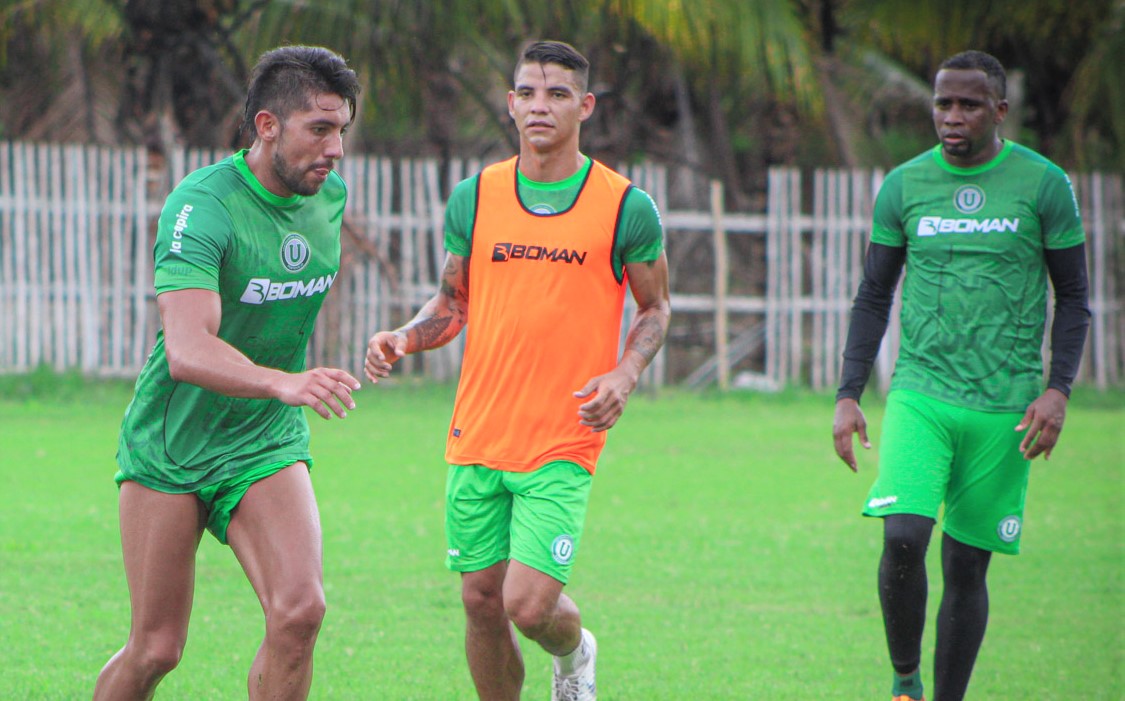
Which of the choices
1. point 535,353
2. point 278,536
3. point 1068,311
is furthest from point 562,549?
point 1068,311

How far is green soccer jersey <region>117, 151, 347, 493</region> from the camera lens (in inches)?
182

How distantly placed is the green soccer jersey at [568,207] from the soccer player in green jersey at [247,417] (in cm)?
84

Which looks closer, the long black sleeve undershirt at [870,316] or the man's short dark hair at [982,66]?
the man's short dark hair at [982,66]

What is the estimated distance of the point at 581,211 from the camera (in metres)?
5.55

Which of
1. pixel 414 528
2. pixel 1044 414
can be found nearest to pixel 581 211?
pixel 1044 414

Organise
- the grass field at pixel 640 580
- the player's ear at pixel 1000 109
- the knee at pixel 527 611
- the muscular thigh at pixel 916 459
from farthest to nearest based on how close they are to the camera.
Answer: the grass field at pixel 640 580, the player's ear at pixel 1000 109, the muscular thigh at pixel 916 459, the knee at pixel 527 611

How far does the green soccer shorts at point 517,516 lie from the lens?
533 centimetres

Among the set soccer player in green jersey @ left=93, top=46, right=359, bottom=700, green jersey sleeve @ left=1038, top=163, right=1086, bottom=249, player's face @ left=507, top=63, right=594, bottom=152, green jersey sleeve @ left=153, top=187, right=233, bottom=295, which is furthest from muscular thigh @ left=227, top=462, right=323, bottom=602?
green jersey sleeve @ left=1038, top=163, right=1086, bottom=249

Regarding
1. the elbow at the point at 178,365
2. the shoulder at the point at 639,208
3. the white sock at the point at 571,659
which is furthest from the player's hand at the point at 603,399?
the elbow at the point at 178,365

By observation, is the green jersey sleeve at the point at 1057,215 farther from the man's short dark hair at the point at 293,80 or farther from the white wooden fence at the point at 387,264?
the white wooden fence at the point at 387,264

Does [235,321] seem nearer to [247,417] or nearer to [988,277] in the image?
[247,417]

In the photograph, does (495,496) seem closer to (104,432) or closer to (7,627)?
(7,627)

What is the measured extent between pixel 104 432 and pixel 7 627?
708 cm

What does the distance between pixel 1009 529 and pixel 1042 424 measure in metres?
0.48
